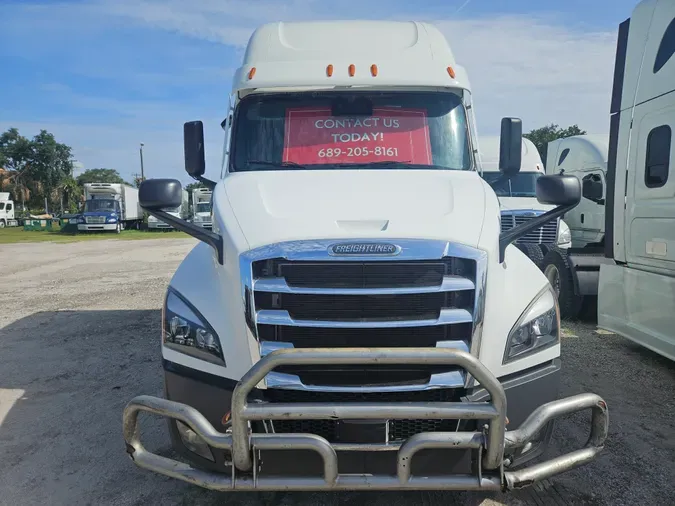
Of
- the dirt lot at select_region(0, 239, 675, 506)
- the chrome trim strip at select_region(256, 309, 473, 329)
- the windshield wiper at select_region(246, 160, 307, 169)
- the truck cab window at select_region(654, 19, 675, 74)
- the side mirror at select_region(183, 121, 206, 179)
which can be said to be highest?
the truck cab window at select_region(654, 19, 675, 74)

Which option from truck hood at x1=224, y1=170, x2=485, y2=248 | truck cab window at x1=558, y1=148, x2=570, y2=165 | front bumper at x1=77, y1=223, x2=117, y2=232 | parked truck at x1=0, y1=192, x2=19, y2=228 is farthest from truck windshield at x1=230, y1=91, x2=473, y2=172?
parked truck at x1=0, y1=192, x2=19, y2=228

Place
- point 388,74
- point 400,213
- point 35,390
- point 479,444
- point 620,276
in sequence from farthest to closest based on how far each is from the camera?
point 620,276 → point 35,390 → point 388,74 → point 400,213 → point 479,444

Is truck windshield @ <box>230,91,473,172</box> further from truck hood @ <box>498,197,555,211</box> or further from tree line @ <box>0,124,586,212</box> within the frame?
tree line @ <box>0,124,586,212</box>

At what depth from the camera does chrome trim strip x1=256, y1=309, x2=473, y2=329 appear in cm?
283

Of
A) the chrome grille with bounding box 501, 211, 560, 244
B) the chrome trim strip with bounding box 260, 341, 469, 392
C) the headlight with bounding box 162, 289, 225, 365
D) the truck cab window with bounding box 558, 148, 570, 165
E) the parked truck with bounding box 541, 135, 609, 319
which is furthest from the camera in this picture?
the truck cab window with bounding box 558, 148, 570, 165

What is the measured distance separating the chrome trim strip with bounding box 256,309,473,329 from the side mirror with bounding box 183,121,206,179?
218 cm

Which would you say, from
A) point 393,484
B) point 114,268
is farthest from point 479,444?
Answer: point 114,268

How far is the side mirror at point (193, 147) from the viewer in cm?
461

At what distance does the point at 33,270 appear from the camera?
1489 centimetres

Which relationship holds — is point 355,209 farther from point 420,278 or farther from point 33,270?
point 33,270

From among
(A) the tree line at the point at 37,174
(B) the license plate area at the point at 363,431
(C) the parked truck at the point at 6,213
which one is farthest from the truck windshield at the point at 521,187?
(A) the tree line at the point at 37,174

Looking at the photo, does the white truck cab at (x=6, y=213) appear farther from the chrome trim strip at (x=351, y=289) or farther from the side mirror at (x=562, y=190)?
the side mirror at (x=562, y=190)

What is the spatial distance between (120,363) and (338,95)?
3.92 meters

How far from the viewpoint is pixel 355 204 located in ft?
10.7
